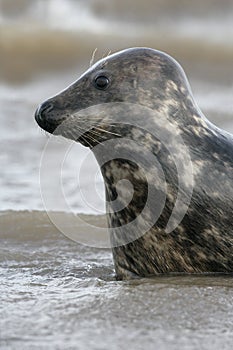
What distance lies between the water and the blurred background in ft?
0.05

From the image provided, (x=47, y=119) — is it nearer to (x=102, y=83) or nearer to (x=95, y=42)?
(x=102, y=83)

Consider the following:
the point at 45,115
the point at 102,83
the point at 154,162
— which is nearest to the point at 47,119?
the point at 45,115

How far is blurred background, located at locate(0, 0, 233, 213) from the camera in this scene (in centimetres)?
1055

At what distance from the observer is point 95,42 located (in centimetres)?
1202

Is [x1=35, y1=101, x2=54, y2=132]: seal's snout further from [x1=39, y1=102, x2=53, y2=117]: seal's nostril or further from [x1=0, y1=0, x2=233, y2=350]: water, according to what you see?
[x1=0, y1=0, x2=233, y2=350]: water

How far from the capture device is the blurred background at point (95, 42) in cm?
1055

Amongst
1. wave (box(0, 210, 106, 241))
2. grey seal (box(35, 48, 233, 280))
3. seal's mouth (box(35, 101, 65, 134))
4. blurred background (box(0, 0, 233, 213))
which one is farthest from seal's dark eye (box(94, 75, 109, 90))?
blurred background (box(0, 0, 233, 213))

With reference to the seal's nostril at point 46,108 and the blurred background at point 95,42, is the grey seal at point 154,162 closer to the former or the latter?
the seal's nostril at point 46,108

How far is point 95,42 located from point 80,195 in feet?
16.4

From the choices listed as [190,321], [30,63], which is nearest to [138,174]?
[190,321]

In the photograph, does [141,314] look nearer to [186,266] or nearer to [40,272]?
[186,266]

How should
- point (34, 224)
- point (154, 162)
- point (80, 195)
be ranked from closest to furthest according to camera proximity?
point (154, 162), point (34, 224), point (80, 195)

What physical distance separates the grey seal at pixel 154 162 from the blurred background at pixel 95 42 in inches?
177

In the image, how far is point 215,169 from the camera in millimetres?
4602
